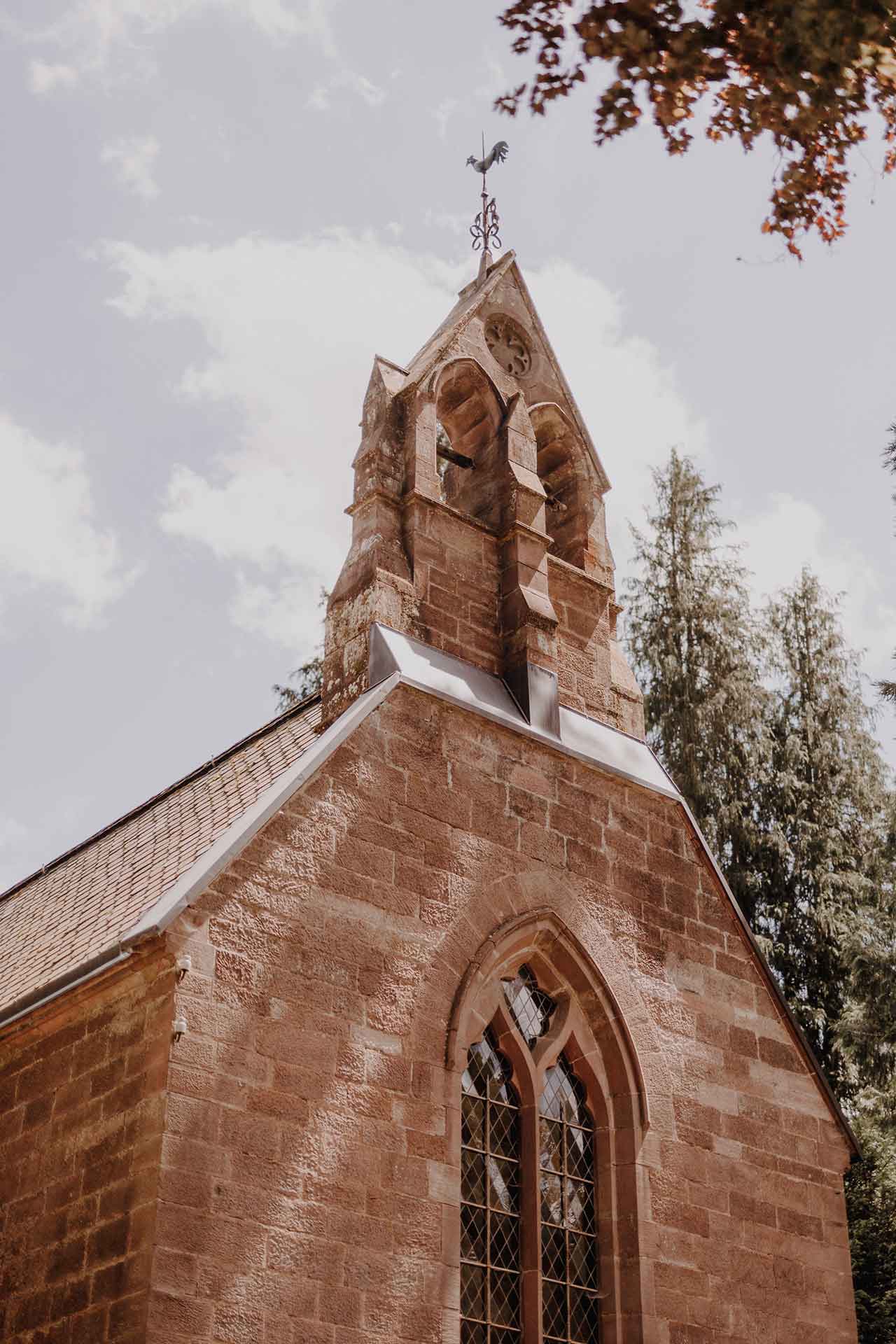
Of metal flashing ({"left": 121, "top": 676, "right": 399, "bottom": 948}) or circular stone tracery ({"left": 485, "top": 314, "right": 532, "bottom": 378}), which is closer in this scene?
metal flashing ({"left": 121, "top": 676, "right": 399, "bottom": 948})

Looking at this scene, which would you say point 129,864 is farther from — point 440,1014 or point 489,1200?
point 489,1200

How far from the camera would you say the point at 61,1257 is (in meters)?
7.79

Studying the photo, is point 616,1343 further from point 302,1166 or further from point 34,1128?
point 34,1128

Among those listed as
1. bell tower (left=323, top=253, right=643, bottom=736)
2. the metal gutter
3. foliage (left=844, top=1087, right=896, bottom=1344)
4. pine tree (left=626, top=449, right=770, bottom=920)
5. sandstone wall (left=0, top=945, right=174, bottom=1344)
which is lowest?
sandstone wall (left=0, top=945, right=174, bottom=1344)

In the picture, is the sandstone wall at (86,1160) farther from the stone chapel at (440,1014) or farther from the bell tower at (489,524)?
the bell tower at (489,524)

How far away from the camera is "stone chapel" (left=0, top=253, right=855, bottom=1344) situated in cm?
770

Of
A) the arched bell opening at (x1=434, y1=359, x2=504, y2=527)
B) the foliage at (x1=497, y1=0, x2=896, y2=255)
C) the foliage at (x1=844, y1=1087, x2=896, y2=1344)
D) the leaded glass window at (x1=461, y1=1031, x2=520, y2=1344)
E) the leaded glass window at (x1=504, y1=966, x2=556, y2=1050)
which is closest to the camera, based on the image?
the foliage at (x1=497, y1=0, x2=896, y2=255)

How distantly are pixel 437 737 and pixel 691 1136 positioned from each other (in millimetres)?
2998

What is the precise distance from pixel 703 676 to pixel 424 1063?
1596 centimetres

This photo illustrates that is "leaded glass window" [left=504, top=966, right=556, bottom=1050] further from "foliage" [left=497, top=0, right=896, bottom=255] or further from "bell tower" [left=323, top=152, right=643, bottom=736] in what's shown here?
"foliage" [left=497, top=0, right=896, bottom=255]

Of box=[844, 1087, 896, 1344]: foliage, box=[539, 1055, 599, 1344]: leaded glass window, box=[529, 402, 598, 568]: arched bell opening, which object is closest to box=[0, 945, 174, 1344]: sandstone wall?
box=[539, 1055, 599, 1344]: leaded glass window

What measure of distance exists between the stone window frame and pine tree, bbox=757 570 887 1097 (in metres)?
10.3

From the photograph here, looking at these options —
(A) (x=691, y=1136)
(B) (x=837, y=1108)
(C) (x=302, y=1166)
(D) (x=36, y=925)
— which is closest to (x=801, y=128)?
(C) (x=302, y=1166)

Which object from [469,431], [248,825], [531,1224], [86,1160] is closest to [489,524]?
[469,431]
